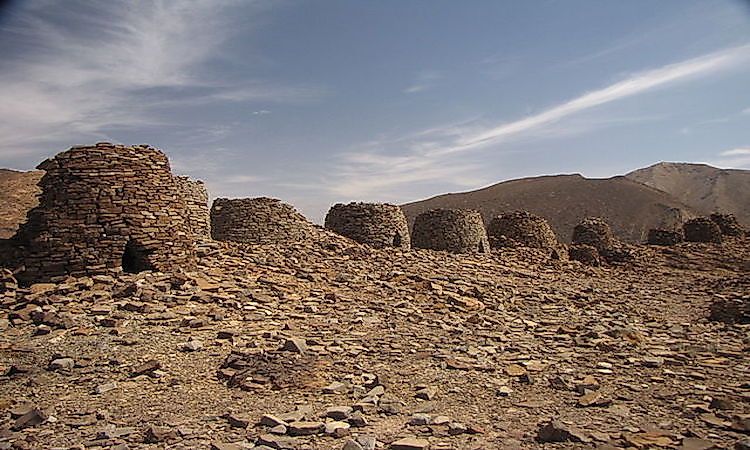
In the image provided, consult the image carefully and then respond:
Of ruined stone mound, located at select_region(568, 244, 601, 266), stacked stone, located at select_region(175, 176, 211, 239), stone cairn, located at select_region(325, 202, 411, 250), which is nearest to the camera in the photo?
stacked stone, located at select_region(175, 176, 211, 239)

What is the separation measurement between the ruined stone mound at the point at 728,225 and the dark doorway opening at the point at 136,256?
2764 cm

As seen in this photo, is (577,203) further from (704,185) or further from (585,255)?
(585,255)

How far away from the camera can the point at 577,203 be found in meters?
57.6

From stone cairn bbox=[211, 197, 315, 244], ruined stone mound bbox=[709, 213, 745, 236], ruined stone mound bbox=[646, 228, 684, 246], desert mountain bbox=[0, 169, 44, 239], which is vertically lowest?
ruined stone mound bbox=[646, 228, 684, 246]

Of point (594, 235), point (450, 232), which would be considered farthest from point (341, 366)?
point (594, 235)

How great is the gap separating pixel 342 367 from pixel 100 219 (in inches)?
183

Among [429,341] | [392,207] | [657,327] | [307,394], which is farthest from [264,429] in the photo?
[392,207]

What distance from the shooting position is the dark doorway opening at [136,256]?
8.88 metres

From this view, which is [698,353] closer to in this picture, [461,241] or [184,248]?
[184,248]

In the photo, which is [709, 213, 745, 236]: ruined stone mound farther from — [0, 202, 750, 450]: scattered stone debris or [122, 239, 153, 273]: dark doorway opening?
[122, 239, 153, 273]: dark doorway opening

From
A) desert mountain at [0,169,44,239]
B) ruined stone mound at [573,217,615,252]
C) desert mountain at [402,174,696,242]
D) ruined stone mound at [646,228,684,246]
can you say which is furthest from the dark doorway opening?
desert mountain at [402,174,696,242]

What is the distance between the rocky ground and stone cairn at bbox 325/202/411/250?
5008 millimetres

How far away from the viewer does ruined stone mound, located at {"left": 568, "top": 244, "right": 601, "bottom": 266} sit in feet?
66.7

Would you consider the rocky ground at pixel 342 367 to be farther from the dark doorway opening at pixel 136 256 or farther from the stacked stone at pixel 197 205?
the stacked stone at pixel 197 205
